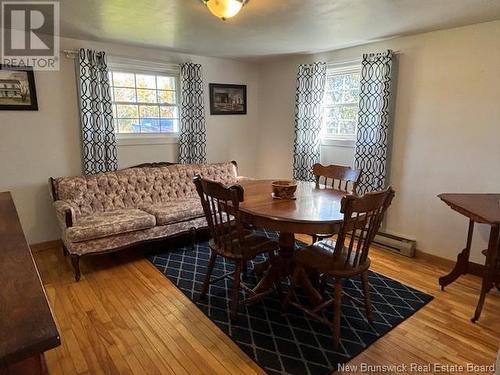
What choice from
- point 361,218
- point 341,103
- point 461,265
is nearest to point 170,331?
point 361,218

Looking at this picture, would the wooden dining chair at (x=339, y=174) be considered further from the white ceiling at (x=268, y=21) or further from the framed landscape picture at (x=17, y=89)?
the framed landscape picture at (x=17, y=89)

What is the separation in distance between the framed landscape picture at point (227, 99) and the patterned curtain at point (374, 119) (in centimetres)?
195

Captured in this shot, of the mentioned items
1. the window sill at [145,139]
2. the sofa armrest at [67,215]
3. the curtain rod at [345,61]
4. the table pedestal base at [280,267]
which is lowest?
the table pedestal base at [280,267]

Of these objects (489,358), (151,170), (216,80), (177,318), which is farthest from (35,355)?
(216,80)

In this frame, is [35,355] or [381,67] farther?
[381,67]

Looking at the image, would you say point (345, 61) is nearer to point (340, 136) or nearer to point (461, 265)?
point (340, 136)

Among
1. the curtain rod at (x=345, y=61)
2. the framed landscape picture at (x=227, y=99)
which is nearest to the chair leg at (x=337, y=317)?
the curtain rod at (x=345, y=61)

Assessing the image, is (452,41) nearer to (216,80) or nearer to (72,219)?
(216,80)

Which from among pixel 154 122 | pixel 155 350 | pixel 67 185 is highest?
pixel 154 122

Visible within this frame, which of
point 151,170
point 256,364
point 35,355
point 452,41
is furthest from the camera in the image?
point 151,170

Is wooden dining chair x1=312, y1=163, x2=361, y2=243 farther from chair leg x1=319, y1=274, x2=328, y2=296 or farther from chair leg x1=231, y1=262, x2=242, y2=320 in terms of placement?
chair leg x1=231, y1=262, x2=242, y2=320

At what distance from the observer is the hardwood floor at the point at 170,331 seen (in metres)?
1.89

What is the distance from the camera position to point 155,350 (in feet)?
6.51

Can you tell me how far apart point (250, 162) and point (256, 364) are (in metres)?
3.70
